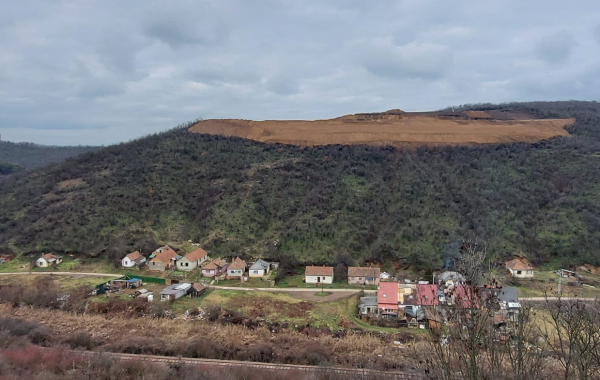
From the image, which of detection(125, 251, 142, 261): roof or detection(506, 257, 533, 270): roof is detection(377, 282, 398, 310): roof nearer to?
detection(506, 257, 533, 270): roof

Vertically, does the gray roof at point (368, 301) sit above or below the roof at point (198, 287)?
below

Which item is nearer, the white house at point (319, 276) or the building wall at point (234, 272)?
the white house at point (319, 276)

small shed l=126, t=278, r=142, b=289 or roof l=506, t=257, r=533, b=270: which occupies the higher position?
roof l=506, t=257, r=533, b=270

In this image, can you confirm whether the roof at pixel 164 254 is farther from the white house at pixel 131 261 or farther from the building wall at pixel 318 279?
the building wall at pixel 318 279

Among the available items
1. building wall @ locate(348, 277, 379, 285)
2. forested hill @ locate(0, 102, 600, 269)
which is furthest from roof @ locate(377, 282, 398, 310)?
forested hill @ locate(0, 102, 600, 269)

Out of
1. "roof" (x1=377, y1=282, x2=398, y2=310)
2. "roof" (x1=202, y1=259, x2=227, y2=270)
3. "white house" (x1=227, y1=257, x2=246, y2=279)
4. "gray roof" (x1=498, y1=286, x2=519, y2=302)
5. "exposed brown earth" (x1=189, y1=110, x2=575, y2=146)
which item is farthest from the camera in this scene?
"exposed brown earth" (x1=189, y1=110, x2=575, y2=146)

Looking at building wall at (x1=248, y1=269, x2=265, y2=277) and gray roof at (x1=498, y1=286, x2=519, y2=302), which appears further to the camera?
building wall at (x1=248, y1=269, x2=265, y2=277)

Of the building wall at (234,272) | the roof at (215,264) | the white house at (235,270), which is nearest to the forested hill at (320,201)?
the roof at (215,264)

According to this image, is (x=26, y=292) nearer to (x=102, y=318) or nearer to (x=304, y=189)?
(x=102, y=318)
